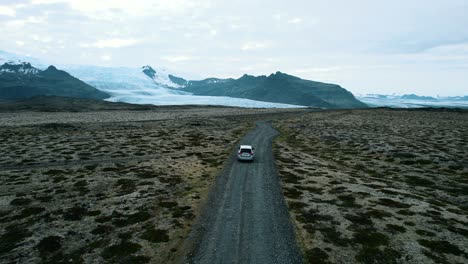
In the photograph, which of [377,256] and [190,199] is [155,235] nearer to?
[190,199]

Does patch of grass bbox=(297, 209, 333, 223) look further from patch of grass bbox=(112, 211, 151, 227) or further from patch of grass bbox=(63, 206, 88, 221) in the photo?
patch of grass bbox=(63, 206, 88, 221)

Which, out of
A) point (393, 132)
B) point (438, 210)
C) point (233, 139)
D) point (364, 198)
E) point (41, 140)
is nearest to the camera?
point (438, 210)

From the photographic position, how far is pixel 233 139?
81.2 m

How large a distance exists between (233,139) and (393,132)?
143 feet

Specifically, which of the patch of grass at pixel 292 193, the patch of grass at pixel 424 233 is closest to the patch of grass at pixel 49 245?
the patch of grass at pixel 292 193

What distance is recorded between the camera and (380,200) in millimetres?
33500

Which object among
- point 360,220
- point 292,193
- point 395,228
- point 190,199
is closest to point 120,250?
point 190,199

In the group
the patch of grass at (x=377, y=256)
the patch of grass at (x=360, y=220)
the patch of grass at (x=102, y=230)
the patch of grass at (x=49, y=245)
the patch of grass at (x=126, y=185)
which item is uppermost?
the patch of grass at (x=126, y=185)

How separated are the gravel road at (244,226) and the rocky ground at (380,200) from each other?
4.78 ft

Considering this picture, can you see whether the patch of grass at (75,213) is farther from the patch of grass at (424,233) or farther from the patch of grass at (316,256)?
the patch of grass at (424,233)

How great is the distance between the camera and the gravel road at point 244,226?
72.9 feet

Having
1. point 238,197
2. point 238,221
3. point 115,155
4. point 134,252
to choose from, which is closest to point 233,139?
point 115,155

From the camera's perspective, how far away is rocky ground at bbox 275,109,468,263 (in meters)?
23.3

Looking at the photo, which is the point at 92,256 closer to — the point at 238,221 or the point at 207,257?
the point at 207,257
